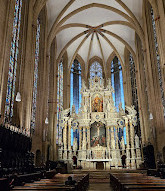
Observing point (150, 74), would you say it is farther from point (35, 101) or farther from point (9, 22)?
point (9, 22)

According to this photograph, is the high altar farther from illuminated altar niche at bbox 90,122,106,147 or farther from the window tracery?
the window tracery

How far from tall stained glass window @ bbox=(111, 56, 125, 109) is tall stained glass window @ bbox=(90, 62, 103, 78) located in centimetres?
167

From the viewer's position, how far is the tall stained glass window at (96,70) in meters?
30.5

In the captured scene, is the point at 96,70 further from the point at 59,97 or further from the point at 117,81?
the point at 59,97

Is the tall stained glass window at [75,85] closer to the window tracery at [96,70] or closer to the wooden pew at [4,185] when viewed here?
the window tracery at [96,70]

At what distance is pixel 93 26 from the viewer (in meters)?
26.1

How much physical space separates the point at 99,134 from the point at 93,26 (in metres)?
12.3

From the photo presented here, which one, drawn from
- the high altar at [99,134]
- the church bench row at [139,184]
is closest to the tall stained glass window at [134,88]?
the high altar at [99,134]

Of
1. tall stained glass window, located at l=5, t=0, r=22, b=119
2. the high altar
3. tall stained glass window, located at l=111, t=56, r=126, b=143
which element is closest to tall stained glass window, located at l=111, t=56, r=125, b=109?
tall stained glass window, located at l=111, t=56, r=126, b=143

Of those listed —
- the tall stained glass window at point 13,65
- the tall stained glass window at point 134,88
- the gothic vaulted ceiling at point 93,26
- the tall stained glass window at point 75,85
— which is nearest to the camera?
the tall stained glass window at point 13,65

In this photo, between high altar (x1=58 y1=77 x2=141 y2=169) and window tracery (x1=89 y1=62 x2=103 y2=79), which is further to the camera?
window tracery (x1=89 y1=62 x2=103 y2=79)

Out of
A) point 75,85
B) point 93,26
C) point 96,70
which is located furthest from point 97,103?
point 93,26

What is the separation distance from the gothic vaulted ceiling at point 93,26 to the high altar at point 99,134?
582 centimetres

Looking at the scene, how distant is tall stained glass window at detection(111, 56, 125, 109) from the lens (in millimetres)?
28172
